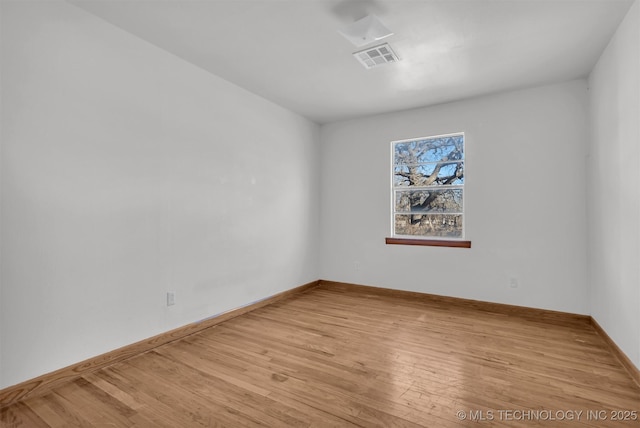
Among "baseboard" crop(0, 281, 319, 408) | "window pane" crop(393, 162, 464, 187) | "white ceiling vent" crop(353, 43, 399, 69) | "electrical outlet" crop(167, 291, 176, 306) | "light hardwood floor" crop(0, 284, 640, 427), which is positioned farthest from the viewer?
"window pane" crop(393, 162, 464, 187)

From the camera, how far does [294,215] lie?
4.64 m

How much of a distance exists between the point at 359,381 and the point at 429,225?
274 centimetres

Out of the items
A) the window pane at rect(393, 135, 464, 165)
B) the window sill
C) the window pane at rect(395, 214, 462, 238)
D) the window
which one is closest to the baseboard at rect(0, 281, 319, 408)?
the window sill

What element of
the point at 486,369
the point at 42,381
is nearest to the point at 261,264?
the point at 42,381

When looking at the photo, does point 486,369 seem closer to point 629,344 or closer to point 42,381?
point 629,344

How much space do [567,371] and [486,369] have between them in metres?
0.58

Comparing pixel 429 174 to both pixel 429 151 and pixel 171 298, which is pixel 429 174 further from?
pixel 171 298

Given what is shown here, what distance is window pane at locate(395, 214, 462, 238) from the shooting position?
165 inches

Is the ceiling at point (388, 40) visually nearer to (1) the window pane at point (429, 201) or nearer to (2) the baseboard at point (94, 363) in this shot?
(1) the window pane at point (429, 201)

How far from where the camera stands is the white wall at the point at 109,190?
2000 millimetres

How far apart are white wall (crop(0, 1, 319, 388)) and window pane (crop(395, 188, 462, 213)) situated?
214 centimetres

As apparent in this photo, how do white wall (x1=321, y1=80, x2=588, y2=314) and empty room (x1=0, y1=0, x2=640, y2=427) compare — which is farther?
white wall (x1=321, y1=80, x2=588, y2=314)

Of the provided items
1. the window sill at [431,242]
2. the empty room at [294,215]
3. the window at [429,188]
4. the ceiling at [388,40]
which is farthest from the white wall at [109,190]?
the window at [429,188]

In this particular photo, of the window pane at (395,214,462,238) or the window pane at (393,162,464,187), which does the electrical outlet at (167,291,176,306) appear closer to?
the window pane at (395,214,462,238)
